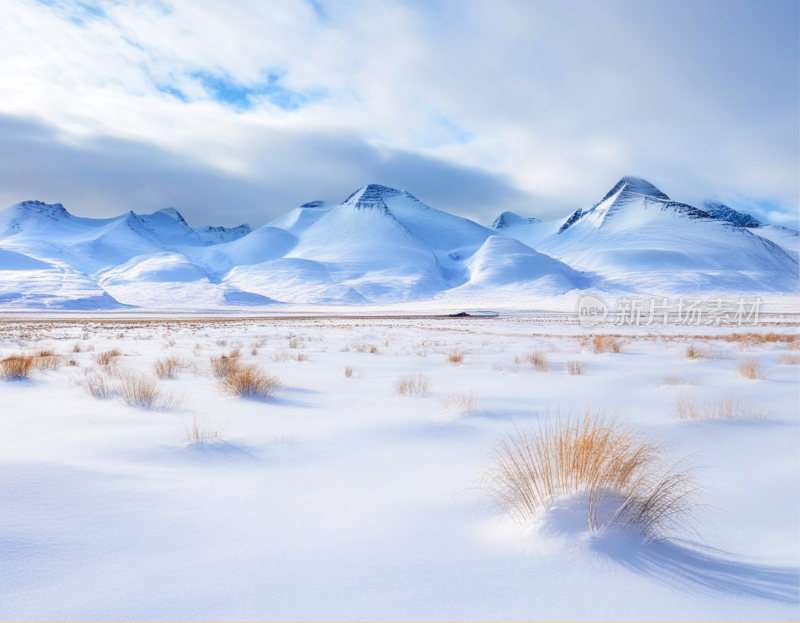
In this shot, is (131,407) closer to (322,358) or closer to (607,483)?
(607,483)

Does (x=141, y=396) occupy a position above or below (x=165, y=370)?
above

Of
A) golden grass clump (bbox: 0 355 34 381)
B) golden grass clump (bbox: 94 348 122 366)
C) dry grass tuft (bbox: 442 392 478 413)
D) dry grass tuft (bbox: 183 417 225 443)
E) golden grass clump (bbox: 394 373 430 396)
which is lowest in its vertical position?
golden grass clump (bbox: 94 348 122 366)

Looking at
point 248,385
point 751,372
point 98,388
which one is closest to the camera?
point 248,385

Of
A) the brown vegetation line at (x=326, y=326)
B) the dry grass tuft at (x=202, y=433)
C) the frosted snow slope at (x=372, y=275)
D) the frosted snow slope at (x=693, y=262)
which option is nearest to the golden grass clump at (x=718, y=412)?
the dry grass tuft at (x=202, y=433)

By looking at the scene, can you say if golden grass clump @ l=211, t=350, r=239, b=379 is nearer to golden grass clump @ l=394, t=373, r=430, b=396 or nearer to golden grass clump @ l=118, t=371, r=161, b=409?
golden grass clump @ l=118, t=371, r=161, b=409

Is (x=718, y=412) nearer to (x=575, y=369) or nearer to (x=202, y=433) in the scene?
(x=575, y=369)

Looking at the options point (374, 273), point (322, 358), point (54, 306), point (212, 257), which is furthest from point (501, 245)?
point (322, 358)

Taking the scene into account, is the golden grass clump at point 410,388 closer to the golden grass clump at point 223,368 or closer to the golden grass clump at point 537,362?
the golden grass clump at point 223,368

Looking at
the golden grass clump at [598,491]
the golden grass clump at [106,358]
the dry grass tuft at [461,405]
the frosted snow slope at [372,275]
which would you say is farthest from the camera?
the frosted snow slope at [372,275]

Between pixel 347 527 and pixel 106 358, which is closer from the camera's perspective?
pixel 347 527

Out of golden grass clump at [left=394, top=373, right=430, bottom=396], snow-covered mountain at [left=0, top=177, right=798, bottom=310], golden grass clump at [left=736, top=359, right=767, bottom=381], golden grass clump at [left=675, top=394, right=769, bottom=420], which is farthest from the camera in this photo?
snow-covered mountain at [left=0, top=177, right=798, bottom=310]

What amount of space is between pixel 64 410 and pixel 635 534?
585cm

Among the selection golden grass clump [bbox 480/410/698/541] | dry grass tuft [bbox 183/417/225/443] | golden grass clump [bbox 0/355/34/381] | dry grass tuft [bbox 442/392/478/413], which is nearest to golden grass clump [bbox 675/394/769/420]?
dry grass tuft [bbox 442/392/478/413]

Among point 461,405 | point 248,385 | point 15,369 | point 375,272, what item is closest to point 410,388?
point 461,405
